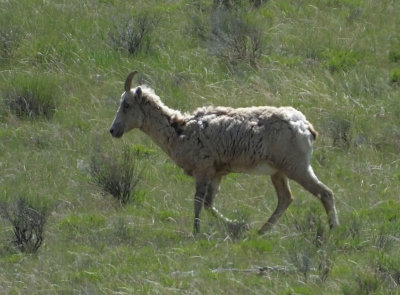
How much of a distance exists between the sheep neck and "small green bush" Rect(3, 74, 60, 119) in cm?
392

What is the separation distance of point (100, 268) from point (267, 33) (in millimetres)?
9216

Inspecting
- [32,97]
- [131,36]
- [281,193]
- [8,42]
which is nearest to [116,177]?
[281,193]

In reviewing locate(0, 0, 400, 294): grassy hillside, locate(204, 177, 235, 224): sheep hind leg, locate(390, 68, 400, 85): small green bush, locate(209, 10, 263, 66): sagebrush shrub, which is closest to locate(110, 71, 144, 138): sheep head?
locate(0, 0, 400, 294): grassy hillside

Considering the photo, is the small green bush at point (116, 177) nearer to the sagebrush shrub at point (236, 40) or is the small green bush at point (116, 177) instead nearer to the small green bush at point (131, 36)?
the sagebrush shrub at point (236, 40)

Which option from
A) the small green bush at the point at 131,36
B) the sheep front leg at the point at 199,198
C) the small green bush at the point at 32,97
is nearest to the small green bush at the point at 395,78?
the small green bush at the point at 131,36

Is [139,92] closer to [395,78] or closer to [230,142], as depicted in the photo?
[230,142]

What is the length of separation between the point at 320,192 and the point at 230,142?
122cm

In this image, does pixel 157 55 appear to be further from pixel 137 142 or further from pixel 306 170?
pixel 306 170

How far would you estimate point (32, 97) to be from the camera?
19391 mm

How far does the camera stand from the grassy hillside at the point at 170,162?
1298 centimetres

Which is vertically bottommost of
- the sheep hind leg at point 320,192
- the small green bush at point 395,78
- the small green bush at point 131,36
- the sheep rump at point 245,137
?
the small green bush at point 131,36

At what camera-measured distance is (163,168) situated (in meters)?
17.1

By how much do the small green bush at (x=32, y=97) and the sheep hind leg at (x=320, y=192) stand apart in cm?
608

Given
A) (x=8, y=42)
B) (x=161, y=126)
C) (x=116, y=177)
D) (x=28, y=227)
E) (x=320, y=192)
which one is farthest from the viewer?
(x=8, y=42)
